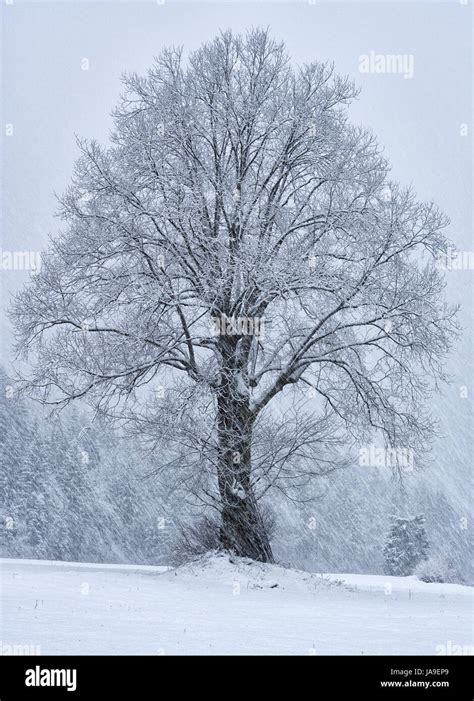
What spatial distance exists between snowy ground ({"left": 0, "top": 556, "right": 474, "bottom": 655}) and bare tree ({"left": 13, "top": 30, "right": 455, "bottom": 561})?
5.79 feet

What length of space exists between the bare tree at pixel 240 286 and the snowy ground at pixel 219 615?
1764 mm

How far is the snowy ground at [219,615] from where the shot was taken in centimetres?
827

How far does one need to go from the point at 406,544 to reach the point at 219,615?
158 feet

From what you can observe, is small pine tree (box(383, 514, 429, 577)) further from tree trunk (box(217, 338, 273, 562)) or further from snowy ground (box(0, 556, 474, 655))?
tree trunk (box(217, 338, 273, 562))

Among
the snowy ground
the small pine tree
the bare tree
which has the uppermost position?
the bare tree

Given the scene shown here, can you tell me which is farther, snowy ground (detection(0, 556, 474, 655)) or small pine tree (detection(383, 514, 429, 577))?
small pine tree (detection(383, 514, 429, 577))

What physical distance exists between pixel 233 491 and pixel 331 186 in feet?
19.9

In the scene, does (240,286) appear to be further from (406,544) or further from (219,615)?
(406,544)

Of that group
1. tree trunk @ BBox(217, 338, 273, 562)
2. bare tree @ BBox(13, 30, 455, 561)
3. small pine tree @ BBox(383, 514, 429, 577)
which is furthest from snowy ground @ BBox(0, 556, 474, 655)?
small pine tree @ BBox(383, 514, 429, 577)

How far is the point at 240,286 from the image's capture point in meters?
15.8

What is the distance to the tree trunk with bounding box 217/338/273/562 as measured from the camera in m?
15.6

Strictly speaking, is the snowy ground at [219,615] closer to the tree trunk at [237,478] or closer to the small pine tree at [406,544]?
the tree trunk at [237,478]
